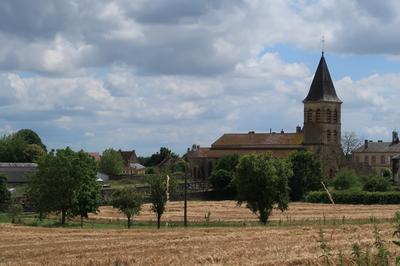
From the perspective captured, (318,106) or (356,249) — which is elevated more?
(318,106)

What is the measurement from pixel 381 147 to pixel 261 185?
128 meters

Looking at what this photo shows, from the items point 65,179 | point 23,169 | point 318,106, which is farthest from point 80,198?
point 318,106

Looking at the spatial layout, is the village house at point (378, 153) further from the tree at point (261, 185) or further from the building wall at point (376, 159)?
the tree at point (261, 185)

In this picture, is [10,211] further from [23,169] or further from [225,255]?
[23,169]

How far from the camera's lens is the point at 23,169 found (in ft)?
404

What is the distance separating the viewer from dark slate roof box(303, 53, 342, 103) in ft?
487

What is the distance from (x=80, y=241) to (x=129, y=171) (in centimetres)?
16635

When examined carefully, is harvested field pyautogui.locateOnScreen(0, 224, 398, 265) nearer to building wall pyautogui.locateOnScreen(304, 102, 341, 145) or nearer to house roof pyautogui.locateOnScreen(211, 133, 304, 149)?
building wall pyautogui.locateOnScreen(304, 102, 341, 145)

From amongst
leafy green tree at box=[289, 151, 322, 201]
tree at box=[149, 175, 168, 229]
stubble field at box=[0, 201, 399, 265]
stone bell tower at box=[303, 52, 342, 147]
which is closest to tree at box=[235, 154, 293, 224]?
tree at box=[149, 175, 168, 229]

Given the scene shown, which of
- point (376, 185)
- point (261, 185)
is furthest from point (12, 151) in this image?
point (261, 185)

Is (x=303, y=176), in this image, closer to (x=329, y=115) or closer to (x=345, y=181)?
(x=345, y=181)

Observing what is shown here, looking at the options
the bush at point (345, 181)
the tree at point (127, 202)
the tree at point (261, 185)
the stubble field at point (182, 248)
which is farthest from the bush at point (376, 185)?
the stubble field at point (182, 248)

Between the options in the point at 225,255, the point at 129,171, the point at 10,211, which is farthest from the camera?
the point at 129,171

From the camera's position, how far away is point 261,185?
5259 cm
